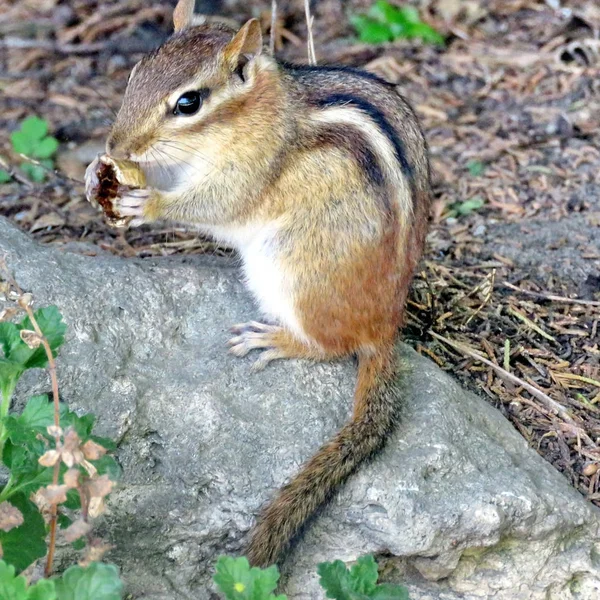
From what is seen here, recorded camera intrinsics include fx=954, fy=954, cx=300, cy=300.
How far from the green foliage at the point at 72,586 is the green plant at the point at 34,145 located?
309cm

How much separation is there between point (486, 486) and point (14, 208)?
8.73 feet

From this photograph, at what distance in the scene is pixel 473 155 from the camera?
4.91 m

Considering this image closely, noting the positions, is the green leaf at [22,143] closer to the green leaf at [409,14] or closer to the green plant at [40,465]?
the green leaf at [409,14]

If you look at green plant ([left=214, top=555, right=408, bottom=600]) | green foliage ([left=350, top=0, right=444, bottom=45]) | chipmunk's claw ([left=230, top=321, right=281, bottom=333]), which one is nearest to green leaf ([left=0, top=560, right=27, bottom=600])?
green plant ([left=214, top=555, right=408, bottom=600])

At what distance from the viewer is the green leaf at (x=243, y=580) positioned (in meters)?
2.08

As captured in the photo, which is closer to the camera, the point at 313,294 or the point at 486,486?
the point at 486,486

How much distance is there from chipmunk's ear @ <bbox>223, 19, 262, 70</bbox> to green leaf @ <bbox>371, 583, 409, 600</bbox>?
1687mm

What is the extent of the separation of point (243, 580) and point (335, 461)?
0.66m

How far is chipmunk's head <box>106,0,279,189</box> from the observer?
Result: 2879 mm

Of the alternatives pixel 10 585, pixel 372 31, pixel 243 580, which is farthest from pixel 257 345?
pixel 372 31

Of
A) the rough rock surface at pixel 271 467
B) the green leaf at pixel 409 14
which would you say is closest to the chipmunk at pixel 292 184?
the rough rock surface at pixel 271 467

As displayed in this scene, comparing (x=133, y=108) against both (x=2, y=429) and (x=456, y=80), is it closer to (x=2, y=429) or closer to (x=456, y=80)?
(x=2, y=429)

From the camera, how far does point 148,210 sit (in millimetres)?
3146

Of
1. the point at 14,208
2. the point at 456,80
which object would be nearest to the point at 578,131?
the point at 456,80
